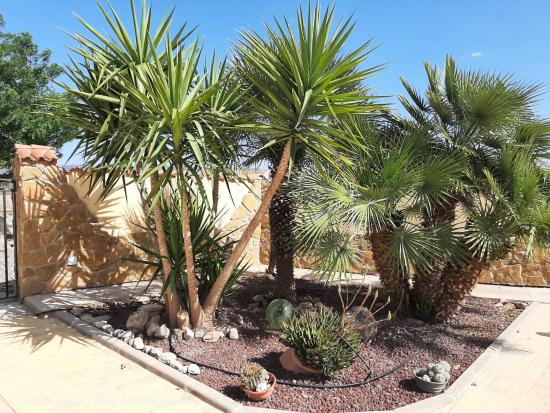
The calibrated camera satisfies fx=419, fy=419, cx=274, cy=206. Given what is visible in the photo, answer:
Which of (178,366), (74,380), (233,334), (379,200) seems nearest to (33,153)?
(74,380)

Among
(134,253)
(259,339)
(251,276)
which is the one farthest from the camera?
(251,276)

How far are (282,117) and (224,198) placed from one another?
5869 millimetres

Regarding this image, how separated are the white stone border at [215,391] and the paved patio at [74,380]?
0.07m

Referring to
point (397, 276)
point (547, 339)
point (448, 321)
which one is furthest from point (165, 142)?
point (547, 339)

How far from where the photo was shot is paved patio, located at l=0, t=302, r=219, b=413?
356cm

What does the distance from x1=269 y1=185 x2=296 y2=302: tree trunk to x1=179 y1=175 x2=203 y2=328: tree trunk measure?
164 centimetres

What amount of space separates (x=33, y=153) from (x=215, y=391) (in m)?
5.21

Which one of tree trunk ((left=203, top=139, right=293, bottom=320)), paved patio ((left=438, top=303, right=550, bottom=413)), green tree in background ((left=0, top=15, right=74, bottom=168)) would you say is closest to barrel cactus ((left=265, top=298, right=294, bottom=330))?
tree trunk ((left=203, top=139, right=293, bottom=320))

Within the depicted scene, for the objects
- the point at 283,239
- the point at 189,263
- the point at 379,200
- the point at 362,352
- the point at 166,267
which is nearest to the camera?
the point at 362,352

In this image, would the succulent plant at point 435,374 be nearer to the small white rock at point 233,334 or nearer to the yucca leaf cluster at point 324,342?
the yucca leaf cluster at point 324,342

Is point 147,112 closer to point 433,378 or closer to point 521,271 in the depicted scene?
point 433,378

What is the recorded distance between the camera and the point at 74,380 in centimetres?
406

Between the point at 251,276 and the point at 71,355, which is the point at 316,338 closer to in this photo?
the point at 71,355

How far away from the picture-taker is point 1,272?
932 centimetres
